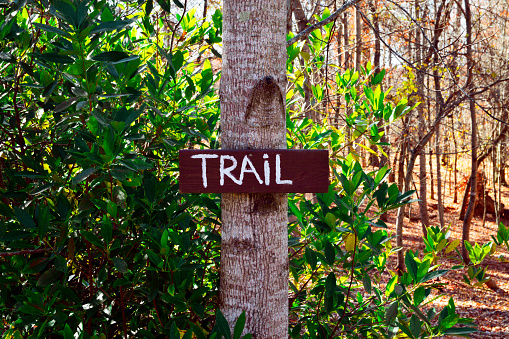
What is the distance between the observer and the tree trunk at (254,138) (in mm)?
1396

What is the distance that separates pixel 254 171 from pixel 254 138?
122 millimetres

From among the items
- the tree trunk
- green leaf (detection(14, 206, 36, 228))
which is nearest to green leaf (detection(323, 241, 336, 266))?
the tree trunk

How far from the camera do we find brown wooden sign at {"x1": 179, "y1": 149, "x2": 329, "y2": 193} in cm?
134

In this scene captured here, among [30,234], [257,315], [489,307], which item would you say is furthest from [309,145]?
[489,307]

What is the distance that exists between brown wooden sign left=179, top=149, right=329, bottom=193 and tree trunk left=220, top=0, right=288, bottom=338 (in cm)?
7

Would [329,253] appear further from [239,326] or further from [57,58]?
[57,58]

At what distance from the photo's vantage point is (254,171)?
1.34m

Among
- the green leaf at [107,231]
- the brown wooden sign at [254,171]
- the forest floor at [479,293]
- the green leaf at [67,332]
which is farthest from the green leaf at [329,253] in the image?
the forest floor at [479,293]

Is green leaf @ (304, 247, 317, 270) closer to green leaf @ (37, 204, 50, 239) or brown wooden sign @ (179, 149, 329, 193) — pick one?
brown wooden sign @ (179, 149, 329, 193)

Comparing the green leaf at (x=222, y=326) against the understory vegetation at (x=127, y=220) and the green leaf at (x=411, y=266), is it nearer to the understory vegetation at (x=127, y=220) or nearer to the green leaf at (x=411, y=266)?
the understory vegetation at (x=127, y=220)

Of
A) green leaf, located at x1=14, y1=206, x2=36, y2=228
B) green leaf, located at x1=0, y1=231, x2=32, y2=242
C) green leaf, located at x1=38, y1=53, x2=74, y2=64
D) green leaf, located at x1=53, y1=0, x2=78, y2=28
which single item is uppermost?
green leaf, located at x1=53, y1=0, x2=78, y2=28

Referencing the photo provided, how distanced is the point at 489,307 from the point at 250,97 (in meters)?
7.69

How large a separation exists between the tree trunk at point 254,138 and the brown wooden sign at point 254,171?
0.07 meters

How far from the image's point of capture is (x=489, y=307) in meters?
7.40
